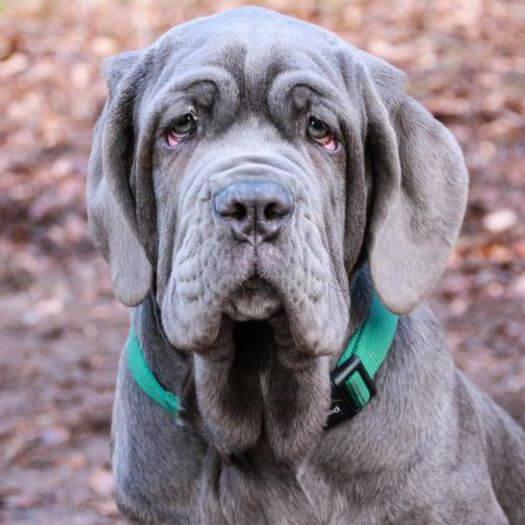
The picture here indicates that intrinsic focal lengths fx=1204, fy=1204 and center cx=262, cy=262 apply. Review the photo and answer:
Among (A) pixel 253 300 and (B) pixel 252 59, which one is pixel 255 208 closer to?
(A) pixel 253 300

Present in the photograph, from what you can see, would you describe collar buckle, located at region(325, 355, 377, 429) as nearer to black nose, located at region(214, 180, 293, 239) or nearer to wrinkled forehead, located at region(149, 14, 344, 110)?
black nose, located at region(214, 180, 293, 239)

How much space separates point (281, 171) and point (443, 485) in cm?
123

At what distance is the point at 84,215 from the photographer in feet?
29.1

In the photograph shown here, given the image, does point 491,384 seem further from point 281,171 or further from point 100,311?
point 281,171

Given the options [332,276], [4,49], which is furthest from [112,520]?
[4,49]

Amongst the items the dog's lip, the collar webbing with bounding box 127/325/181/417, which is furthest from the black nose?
the collar webbing with bounding box 127/325/181/417

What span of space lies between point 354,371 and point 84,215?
5340mm

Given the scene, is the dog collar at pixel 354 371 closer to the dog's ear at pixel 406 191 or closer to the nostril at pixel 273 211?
the dog's ear at pixel 406 191

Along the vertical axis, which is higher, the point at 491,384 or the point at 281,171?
the point at 281,171

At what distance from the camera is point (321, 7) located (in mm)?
11430

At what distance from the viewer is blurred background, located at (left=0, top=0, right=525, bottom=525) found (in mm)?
6379

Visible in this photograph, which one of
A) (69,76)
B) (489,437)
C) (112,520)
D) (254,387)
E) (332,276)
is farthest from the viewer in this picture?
(69,76)

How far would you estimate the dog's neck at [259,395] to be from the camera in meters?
3.75

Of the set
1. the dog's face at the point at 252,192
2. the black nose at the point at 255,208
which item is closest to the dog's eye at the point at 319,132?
the dog's face at the point at 252,192
